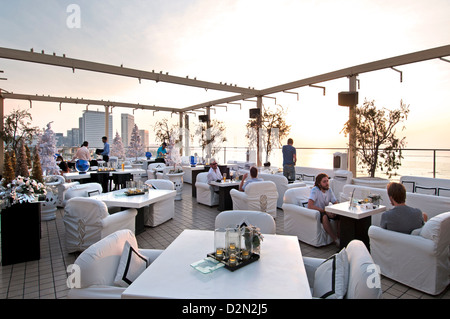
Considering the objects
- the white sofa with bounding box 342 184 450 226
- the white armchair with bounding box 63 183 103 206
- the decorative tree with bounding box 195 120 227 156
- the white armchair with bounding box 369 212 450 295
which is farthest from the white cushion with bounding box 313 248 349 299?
the decorative tree with bounding box 195 120 227 156

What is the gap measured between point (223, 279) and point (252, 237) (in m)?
0.41

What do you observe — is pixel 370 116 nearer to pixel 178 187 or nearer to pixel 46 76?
pixel 178 187

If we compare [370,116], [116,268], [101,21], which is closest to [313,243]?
[116,268]

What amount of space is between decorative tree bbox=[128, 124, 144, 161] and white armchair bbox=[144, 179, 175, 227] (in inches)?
397

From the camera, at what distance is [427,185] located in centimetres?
551

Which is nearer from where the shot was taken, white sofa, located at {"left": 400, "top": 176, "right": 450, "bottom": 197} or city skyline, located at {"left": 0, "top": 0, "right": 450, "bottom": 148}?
white sofa, located at {"left": 400, "top": 176, "right": 450, "bottom": 197}

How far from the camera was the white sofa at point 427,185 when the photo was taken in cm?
516

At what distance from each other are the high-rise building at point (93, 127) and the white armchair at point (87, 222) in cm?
999

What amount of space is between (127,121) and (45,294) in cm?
1271

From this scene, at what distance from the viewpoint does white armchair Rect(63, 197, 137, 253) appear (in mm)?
3549

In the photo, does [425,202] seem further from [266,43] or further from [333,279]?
[266,43]

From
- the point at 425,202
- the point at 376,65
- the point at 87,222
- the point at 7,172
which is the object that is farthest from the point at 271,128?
the point at 7,172

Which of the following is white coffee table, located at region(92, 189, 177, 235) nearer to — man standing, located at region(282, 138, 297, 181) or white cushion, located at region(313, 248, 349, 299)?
white cushion, located at region(313, 248, 349, 299)

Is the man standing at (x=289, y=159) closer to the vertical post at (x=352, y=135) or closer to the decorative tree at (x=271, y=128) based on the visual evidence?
the vertical post at (x=352, y=135)
